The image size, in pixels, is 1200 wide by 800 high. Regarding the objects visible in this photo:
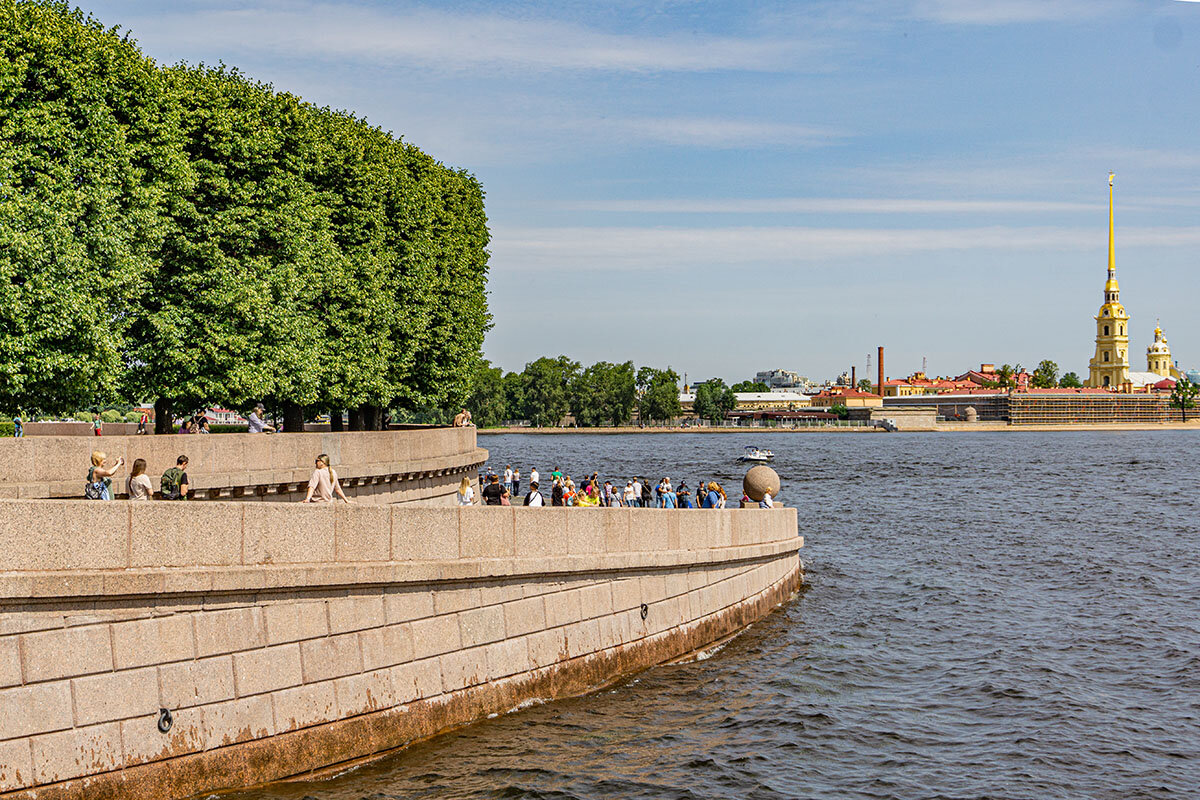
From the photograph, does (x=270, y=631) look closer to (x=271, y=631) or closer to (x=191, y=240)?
(x=271, y=631)

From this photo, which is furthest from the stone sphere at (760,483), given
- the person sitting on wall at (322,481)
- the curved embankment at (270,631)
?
Result: the person sitting on wall at (322,481)

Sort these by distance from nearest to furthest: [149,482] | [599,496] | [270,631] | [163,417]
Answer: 1. [270,631]
2. [149,482]
3. [599,496]
4. [163,417]

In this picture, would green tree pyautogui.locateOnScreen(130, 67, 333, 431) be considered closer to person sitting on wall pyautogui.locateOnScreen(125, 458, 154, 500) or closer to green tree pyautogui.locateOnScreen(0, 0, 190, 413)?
green tree pyautogui.locateOnScreen(0, 0, 190, 413)

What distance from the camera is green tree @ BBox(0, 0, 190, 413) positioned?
20734 mm

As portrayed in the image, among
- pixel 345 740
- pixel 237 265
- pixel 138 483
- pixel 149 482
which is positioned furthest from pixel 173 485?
pixel 237 265

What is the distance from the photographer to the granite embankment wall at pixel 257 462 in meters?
17.4

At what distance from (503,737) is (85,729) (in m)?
5.43

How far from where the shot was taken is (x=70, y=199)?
71.0 feet

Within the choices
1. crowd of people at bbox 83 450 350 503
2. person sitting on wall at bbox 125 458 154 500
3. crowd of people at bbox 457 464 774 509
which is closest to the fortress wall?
crowd of people at bbox 83 450 350 503

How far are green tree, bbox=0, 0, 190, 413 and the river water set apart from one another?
1236cm

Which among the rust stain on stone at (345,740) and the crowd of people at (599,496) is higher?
the crowd of people at (599,496)

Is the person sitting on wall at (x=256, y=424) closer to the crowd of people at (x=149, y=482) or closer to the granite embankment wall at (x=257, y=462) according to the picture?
the granite embankment wall at (x=257, y=462)

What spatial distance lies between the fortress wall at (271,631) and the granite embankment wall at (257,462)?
7.11 m

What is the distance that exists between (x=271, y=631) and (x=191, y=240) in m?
17.2
